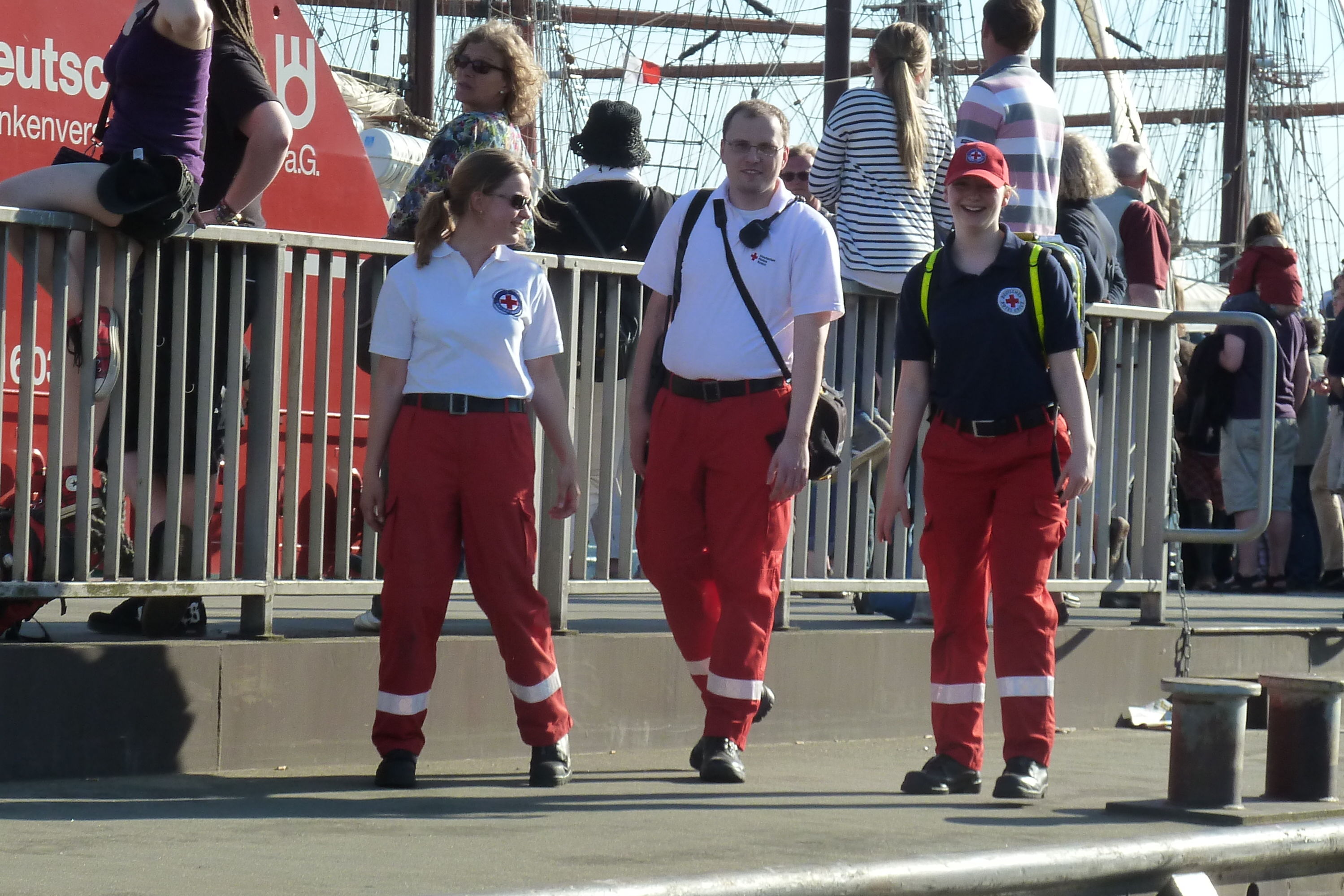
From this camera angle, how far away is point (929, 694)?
23.0ft

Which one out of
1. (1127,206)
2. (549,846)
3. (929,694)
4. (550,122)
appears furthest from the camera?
(550,122)

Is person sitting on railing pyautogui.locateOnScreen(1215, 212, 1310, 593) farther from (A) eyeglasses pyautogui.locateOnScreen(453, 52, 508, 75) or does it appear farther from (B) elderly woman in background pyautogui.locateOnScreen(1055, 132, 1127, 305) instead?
(A) eyeglasses pyautogui.locateOnScreen(453, 52, 508, 75)

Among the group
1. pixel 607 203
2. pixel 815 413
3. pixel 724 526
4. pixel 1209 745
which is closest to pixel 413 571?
pixel 724 526

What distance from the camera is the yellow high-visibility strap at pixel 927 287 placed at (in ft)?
18.7

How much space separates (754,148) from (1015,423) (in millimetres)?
1115

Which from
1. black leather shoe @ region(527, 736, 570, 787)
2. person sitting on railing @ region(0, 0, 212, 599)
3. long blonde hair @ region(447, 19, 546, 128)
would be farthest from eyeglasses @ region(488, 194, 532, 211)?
black leather shoe @ region(527, 736, 570, 787)

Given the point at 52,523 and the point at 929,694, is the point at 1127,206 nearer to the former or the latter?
the point at 929,694

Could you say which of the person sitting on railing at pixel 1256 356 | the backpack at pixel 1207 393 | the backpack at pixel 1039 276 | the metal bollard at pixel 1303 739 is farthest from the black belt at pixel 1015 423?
the backpack at pixel 1207 393

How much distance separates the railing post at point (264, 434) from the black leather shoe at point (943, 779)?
1969 millimetres

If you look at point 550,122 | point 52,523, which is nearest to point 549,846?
point 52,523

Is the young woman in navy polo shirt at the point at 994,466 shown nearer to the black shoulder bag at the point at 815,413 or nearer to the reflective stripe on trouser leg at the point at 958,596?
the reflective stripe on trouser leg at the point at 958,596

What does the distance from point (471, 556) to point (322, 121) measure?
509 cm

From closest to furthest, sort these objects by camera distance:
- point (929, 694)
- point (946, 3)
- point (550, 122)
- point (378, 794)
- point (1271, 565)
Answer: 1. point (378, 794)
2. point (929, 694)
3. point (1271, 565)
4. point (550, 122)
5. point (946, 3)

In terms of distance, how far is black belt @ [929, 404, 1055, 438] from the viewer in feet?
18.1
